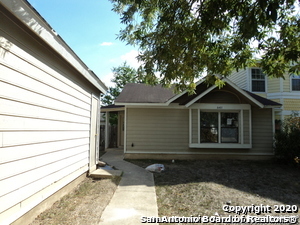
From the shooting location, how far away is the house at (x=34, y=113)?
249 centimetres

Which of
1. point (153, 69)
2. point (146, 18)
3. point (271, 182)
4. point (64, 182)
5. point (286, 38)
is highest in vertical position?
point (146, 18)

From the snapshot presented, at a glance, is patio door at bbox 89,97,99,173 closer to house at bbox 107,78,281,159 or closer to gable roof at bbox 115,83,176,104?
gable roof at bbox 115,83,176,104

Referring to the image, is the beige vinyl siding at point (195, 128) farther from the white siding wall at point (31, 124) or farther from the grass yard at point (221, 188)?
the white siding wall at point (31, 124)

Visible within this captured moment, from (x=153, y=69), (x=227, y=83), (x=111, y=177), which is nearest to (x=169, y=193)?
(x=111, y=177)

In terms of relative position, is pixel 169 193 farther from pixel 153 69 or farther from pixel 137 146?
pixel 137 146

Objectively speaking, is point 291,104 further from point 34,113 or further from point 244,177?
point 34,113

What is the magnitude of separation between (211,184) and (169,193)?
4.73 ft

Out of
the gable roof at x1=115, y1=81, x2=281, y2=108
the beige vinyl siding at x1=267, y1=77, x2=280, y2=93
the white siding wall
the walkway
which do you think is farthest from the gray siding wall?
the white siding wall

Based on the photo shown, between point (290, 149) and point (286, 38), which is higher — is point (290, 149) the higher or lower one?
the lower one

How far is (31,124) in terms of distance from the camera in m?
3.05

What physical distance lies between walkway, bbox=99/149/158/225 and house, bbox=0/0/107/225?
113 centimetres

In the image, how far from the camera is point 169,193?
15.3ft

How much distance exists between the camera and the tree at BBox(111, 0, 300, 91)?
4383mm

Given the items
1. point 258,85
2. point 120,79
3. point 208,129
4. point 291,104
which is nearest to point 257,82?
point 258,85
